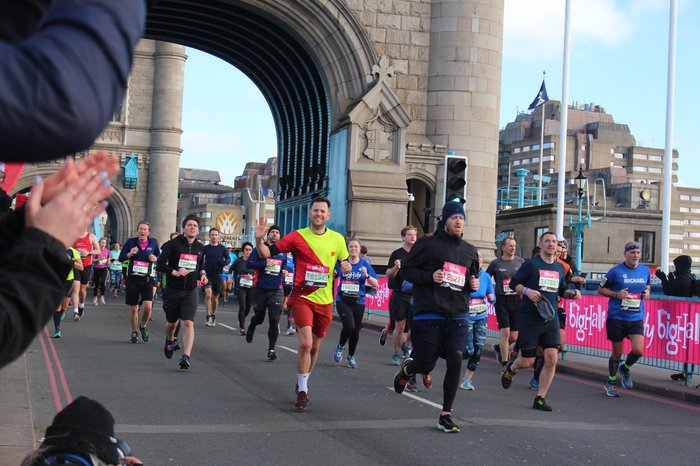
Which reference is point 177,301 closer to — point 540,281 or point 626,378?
point 540,281

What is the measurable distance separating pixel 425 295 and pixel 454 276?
34 centimetres

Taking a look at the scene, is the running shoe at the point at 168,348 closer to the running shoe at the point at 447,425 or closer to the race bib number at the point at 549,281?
the race bib number at the point at 549,281

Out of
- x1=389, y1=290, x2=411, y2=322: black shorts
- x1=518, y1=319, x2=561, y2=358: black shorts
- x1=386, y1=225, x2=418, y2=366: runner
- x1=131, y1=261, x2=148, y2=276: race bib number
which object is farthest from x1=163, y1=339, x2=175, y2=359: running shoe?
x1=518, y1=319, x2=561, y2=358: black shorts

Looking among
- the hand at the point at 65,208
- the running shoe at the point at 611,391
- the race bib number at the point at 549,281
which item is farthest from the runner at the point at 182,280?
the hand at the point at 65,208

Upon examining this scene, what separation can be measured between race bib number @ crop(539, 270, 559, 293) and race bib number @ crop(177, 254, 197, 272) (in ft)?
16.5

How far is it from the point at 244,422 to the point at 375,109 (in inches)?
784

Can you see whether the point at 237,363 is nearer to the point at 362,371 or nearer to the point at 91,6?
the point at 362,371

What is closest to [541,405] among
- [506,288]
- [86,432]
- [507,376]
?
[507,376]

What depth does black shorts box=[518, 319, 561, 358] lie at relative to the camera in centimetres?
1146

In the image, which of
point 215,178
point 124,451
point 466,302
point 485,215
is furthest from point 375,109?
point 215,178

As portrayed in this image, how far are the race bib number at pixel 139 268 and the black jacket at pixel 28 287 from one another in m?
15.8

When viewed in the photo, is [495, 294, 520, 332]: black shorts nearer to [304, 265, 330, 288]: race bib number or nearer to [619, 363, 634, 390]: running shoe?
[619, 363, 634, 390]: running shoe

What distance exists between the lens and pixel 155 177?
59.3 m

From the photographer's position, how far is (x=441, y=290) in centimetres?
981
